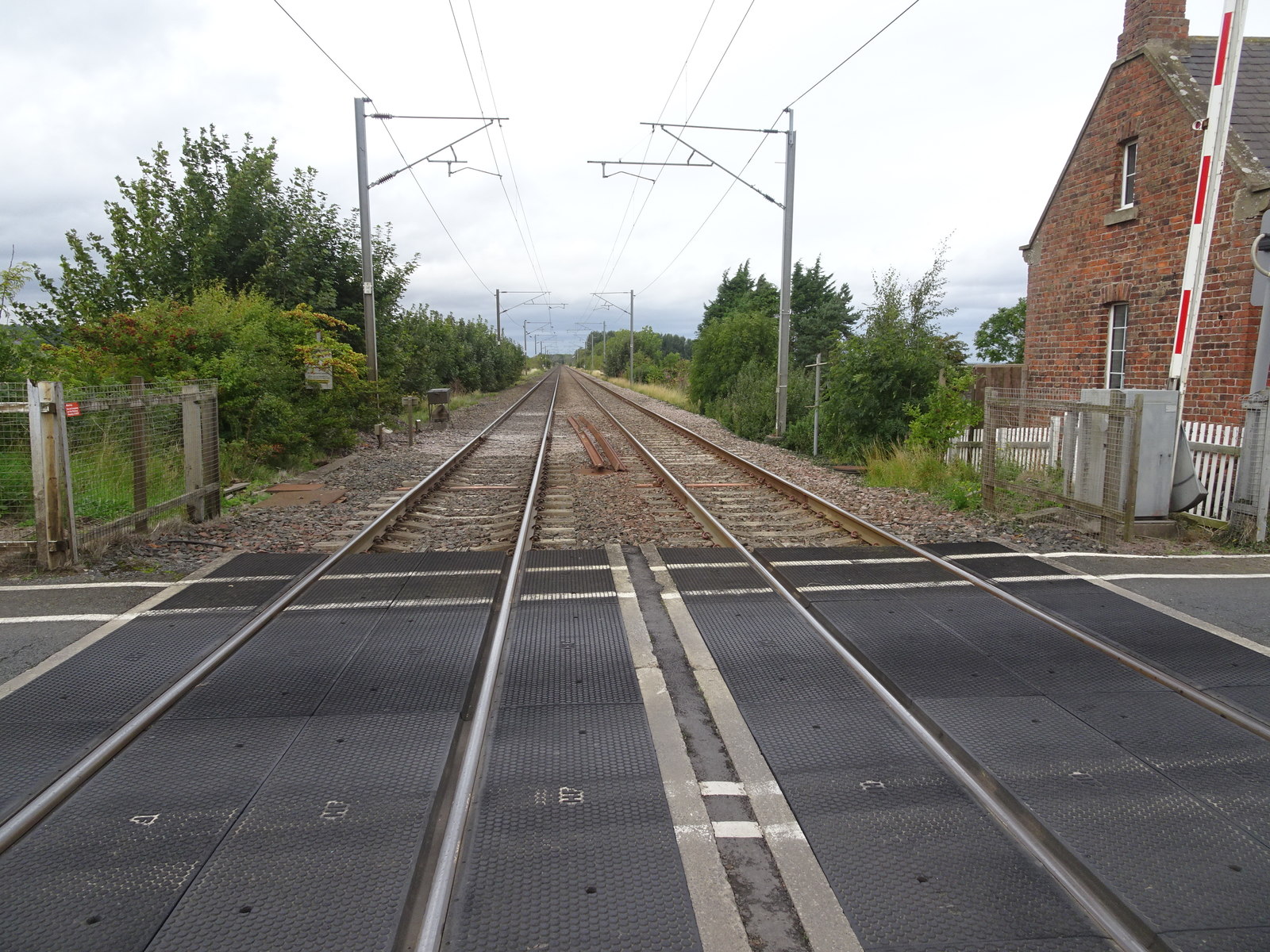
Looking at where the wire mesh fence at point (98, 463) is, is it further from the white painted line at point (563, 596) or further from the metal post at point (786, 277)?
the metal post at point (786, 277)

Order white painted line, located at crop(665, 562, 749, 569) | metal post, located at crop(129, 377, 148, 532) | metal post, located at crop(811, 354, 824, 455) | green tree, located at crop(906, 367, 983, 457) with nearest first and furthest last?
white painted line, located at crop(665, 562, 749, 569) < metal post, located at crop(129, 377, 148, 532) < green tree, located at crop(906, 367, 983, 457) < metal post, located at crop(811, 354, 824, 455)

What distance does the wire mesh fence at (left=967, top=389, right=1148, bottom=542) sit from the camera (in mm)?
8312

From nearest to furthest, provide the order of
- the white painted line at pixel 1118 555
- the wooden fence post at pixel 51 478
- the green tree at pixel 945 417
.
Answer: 1. the wooden fence post at pixel 51 478
2. the white painted line at pixel 1118 555
3. the green tree at pixel 945 417

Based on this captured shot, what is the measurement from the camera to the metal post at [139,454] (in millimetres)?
8242

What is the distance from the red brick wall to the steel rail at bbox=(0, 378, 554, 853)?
42.0 ft

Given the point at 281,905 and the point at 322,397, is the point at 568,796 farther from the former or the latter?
the point at 322,397

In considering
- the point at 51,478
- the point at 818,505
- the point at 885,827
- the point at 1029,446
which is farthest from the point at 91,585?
the point at 1029,446

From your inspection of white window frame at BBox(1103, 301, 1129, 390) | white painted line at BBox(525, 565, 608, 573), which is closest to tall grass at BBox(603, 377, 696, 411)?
white window frame at BBox(1103, 301, 1129, 390)

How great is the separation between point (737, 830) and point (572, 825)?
674 mm

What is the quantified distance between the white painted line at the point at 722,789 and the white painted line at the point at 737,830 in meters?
0.21

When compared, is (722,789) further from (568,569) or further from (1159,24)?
(1159,24)

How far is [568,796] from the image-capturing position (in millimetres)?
3506

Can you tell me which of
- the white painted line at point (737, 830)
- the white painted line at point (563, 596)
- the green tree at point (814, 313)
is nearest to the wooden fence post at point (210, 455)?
the white painted line at point (563, 596)

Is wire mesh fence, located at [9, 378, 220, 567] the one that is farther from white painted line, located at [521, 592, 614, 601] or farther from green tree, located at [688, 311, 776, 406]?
green tree, located at [688, 311, 776, 406]
